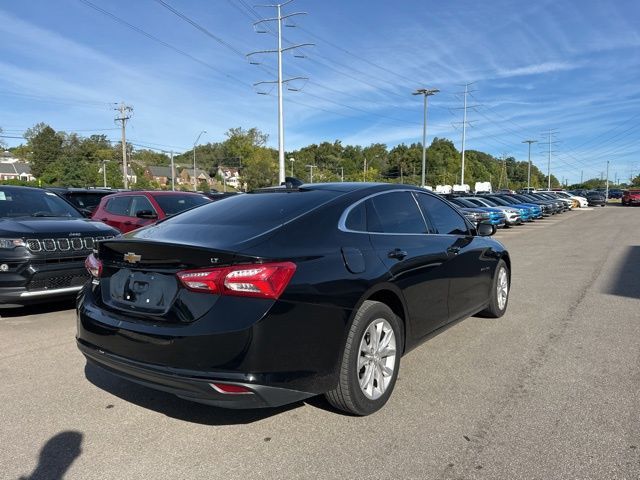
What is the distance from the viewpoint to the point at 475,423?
10.8ft

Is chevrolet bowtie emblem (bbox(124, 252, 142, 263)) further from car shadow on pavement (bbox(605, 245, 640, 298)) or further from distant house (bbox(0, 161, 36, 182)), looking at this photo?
distant house (bbox(0, 161, 36, 182))

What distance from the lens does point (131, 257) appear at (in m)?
3.17

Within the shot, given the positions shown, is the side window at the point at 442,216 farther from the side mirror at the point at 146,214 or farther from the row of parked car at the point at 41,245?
the side mirror at the point at 146,214

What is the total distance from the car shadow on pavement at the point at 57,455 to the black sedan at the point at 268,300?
471 millimetres

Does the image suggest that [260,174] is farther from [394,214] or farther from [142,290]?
[142,290]

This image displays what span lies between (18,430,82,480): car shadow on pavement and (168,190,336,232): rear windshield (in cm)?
160

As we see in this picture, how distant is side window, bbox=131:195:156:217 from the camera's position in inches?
367

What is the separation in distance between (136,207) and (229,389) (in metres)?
7.51

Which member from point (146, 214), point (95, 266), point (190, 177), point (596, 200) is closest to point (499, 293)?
point (95, 266)

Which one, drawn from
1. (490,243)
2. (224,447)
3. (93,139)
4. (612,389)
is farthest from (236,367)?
(93,139)

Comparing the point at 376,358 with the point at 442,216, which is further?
the point at 442,216

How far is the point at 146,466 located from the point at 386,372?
5.56 ft

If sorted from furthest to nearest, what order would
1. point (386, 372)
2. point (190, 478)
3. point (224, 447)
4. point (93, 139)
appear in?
point (93, 139) → point (386, 372) → point (224, 447) → point (190, 478)

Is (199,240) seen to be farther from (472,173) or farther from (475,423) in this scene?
(472,173)
